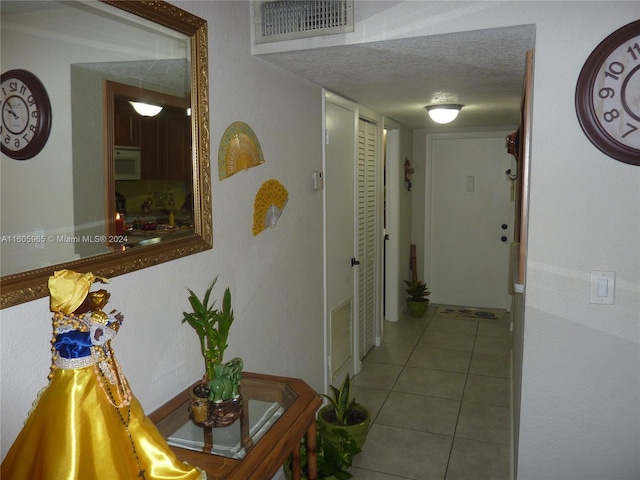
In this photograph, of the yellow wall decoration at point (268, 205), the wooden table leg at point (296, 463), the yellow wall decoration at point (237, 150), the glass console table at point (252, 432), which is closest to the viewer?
the glass console table at point (252, 432)

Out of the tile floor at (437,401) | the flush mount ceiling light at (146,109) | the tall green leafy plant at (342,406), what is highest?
the flush mount ceiling light at (146,109)

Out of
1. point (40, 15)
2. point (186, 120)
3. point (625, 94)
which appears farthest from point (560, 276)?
point (40, 15)

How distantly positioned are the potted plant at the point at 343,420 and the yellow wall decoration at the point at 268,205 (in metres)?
0.96

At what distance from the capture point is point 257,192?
2.30 metres

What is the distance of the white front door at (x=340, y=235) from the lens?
324 centimetres

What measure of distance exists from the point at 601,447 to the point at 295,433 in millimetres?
1184

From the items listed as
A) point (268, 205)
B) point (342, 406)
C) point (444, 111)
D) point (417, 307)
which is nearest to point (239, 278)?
point (268, 205)

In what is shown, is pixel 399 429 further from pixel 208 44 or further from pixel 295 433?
pixel 208 44

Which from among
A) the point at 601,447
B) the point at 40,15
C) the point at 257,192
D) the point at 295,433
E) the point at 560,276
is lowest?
the point at 601,447

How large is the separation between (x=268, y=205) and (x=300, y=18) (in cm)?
80

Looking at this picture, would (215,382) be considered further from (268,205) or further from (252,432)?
(268,205)

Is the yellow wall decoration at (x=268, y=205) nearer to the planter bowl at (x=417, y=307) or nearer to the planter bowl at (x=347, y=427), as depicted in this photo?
the planter bowl at (x=347, y=427)

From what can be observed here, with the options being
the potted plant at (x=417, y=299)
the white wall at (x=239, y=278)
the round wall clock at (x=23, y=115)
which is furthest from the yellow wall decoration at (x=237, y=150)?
the potted plant at (x=417, y=299)

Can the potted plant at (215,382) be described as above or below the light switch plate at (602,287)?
below
